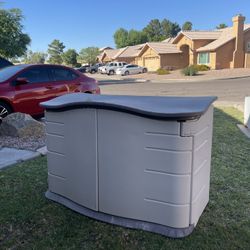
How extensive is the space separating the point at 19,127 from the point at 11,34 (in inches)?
853

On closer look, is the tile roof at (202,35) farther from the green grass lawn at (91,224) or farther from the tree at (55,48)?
the tree at (55,48)

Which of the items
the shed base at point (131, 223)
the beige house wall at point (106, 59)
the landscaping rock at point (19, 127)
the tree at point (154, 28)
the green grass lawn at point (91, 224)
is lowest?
the green grass lawn at point (91, 224)

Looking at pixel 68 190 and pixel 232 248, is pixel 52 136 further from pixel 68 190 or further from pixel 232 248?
pixel 232 248

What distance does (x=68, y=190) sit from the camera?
132 inches

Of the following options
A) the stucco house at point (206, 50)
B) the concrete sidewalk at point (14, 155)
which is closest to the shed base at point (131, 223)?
the concrete sidewalk at point (14, 155)

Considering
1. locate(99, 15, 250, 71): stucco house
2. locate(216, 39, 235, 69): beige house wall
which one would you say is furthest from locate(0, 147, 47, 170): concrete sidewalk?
locate(216, 39, 235, 69): beige house wall

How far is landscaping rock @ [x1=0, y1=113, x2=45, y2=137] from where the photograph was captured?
20.5ft

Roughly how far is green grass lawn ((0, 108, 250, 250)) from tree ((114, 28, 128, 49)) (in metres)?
93.6

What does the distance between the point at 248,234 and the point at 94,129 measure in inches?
67.6

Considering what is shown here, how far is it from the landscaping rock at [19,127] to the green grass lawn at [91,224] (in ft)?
6.56

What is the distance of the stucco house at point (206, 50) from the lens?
4028 centimetres

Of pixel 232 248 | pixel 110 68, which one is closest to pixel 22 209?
pixel 232 248

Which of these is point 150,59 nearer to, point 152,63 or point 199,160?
point 152,63

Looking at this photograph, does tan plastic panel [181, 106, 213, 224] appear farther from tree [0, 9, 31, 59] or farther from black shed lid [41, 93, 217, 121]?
tree [0, 9, 31, 59]
